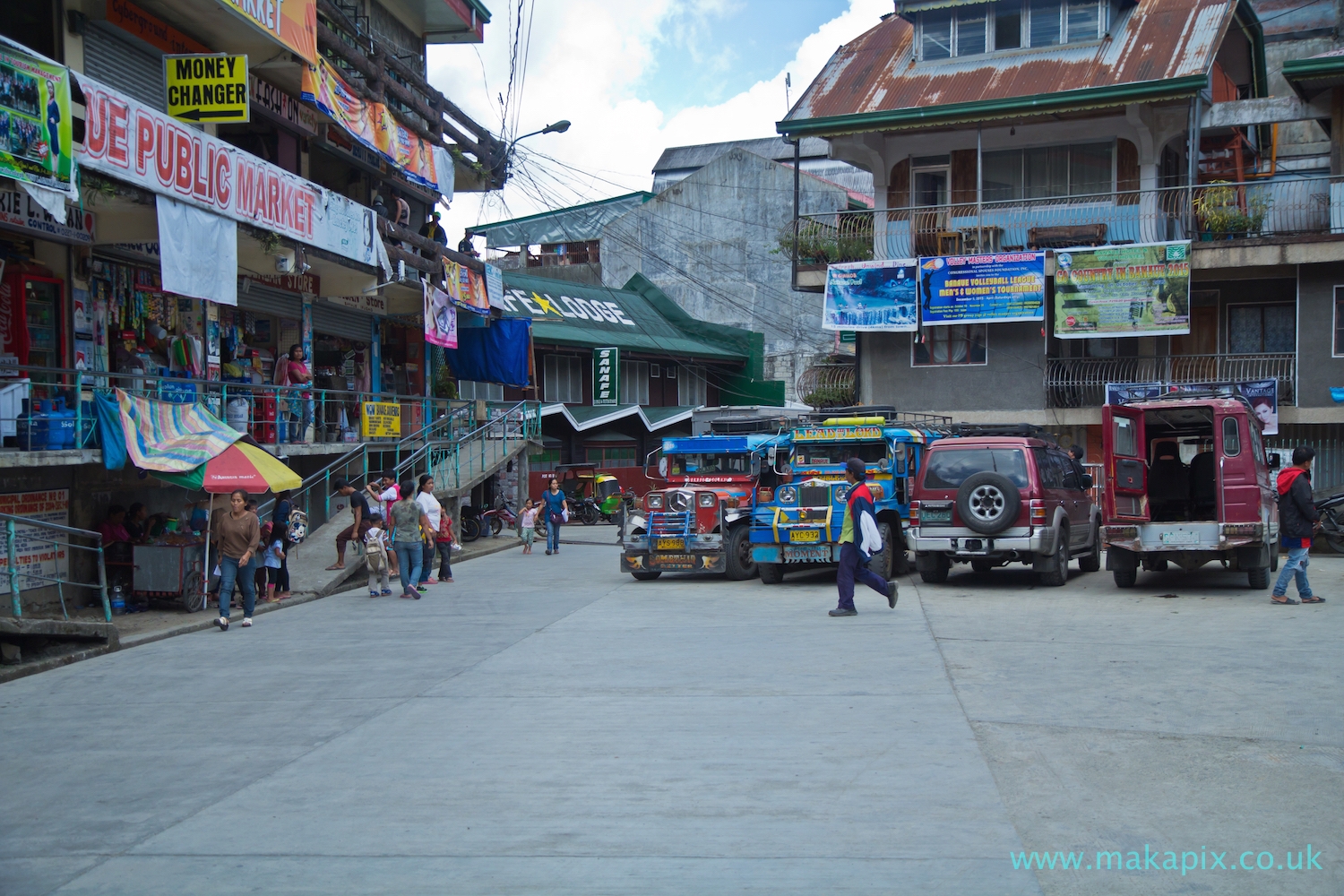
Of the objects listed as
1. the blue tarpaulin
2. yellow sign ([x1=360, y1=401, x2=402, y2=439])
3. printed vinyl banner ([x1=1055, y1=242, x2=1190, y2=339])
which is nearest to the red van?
printed vinyl banner ([x1=1055, y1=242, x2=1190, y2=339])

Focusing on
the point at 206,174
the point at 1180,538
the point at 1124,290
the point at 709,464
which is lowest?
the point at 1180,538

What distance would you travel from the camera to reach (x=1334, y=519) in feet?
71.2

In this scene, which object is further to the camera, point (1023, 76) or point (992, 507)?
point (1023, 76)

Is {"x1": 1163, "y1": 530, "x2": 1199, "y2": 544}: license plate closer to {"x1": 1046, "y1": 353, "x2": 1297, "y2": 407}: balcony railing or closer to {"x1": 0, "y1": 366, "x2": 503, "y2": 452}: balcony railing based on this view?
{"x1": 1046, "y1": 353, "x2": 1297, "y2": 407}: balcony railing

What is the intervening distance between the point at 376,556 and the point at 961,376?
15477 mm

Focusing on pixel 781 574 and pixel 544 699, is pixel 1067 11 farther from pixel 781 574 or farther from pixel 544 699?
pixel 544 699

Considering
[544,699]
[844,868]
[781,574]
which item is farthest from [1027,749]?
[781,574]

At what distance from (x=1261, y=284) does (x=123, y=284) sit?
23.1 m

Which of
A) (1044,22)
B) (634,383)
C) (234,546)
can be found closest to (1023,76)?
(1044,22)

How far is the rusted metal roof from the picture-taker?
2492 cm

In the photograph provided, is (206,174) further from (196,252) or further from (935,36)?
(935,36)

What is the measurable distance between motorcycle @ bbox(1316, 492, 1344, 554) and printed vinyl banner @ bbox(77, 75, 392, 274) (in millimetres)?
18716

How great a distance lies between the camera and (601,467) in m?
40.7

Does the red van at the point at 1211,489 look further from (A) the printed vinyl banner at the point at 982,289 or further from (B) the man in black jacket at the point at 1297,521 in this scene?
(A) the printed vinyl banner at the point at 982,289
